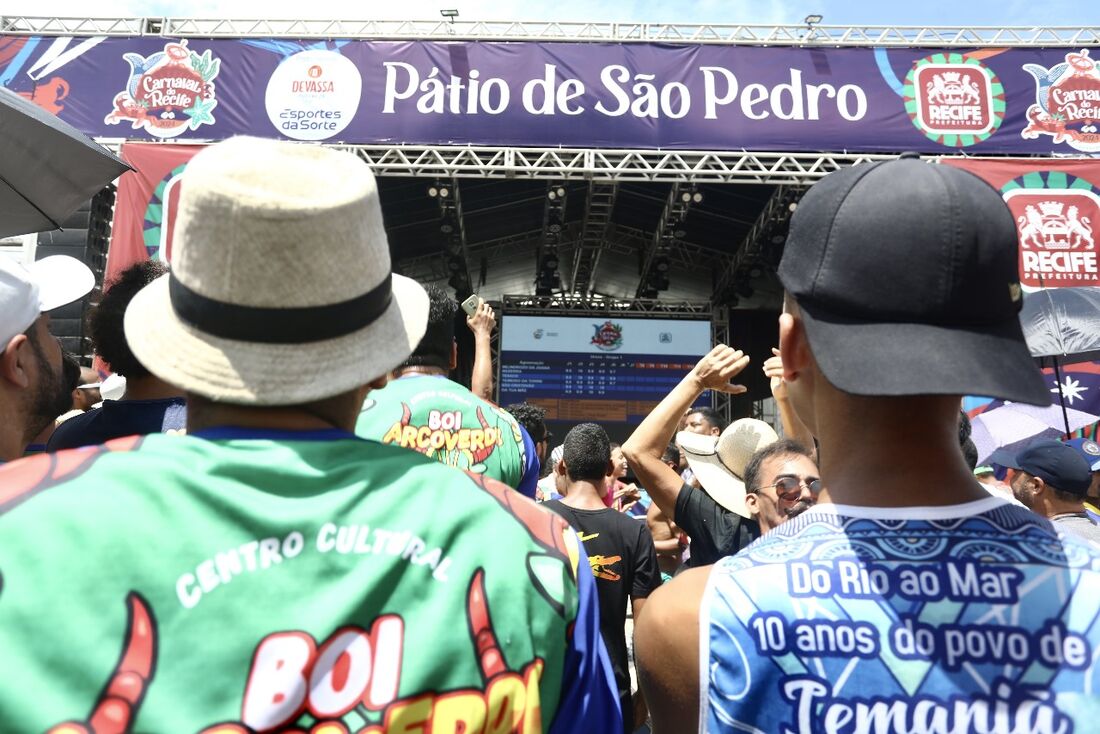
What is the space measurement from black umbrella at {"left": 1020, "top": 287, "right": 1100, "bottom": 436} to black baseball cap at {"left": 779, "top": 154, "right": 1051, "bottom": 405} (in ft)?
11.5

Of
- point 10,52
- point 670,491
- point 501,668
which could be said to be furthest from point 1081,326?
point 10,52

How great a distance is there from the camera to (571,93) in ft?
28.0

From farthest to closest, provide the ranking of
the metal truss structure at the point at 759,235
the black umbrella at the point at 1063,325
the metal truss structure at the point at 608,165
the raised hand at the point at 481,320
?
the metal truss structure at the point at 759,235
the metal truss structure at the point at 608,165
the black umbrella at the point at 1063,325
the raised hand at the point at 481,320

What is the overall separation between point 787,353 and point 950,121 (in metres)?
8.72

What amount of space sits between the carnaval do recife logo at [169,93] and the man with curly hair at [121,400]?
7.06 meters

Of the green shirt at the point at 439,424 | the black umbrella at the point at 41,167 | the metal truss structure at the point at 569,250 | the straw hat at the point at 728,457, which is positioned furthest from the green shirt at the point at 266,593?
the metal truss structure at the point at 569,250

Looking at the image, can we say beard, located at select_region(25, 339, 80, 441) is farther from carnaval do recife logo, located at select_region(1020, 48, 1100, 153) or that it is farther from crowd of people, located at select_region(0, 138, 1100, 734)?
carnaval do recife logo, located at select_region(1020, 48, 1100, 153)

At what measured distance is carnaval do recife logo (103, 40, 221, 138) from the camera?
833 centimetres

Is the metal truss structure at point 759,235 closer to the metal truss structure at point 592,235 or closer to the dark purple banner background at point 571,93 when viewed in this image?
the dark purple banner background at point 571,93

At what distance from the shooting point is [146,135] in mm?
8320

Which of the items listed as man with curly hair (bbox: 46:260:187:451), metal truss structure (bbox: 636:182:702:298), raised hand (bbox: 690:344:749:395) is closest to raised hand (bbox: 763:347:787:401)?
raised hand (bbox: 690:344:749:395)

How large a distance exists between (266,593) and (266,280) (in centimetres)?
36

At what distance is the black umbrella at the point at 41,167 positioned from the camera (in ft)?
8.43

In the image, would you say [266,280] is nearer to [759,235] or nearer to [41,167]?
[41,167]
